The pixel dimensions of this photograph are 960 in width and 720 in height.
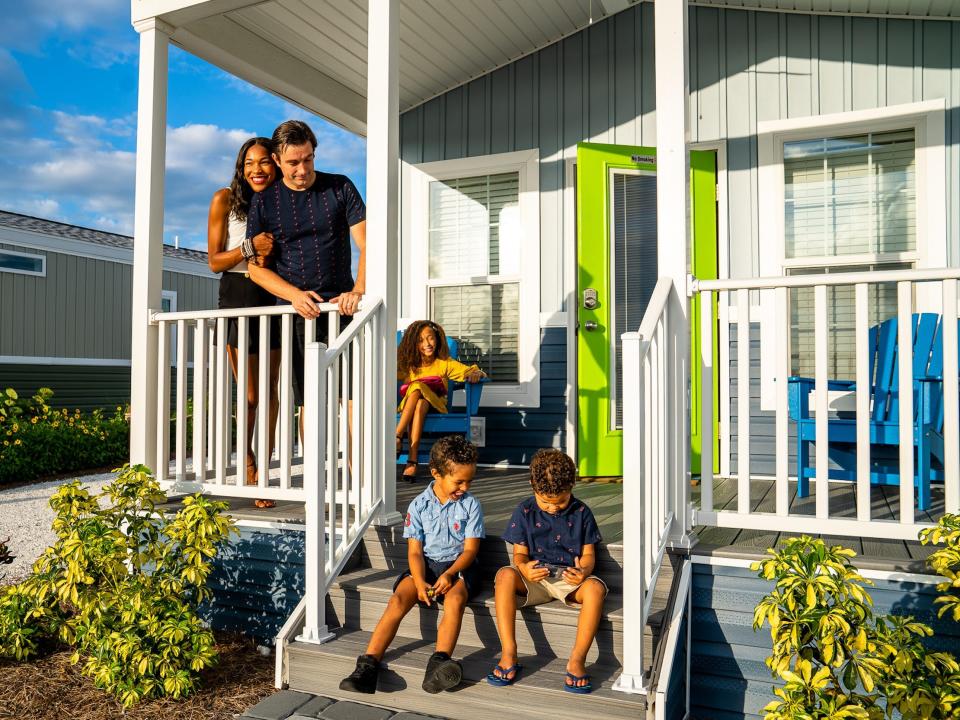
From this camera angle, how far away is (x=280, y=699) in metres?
2.44

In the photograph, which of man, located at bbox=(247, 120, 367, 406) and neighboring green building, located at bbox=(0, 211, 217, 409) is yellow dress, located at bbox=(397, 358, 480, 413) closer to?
man, located at bbox=(247, 120, 367, 406)

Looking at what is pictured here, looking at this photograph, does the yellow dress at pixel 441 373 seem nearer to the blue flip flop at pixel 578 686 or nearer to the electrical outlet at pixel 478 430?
the electrical outlet at pixel 478 430

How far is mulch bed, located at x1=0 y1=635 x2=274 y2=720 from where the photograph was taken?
8.14 ft

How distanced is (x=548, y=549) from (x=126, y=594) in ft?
4.97

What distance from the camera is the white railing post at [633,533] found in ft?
7.00

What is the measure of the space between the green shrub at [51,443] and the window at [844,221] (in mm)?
6390

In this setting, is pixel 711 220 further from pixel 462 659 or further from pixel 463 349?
pixel 462 659

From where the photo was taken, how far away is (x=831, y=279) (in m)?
2.59

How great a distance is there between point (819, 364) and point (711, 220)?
2057 mm

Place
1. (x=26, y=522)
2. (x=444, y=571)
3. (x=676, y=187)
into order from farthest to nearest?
(x=26, y=522)
(x=676, y=187)
(x=444, y=571)

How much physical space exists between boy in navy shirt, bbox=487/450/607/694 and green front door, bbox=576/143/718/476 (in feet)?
6.38


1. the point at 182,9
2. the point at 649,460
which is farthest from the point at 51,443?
the point at 649,460

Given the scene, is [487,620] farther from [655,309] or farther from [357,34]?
[357,34]

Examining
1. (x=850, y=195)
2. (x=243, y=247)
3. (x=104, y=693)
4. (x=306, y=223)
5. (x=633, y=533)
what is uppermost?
(x=850, y=195)
